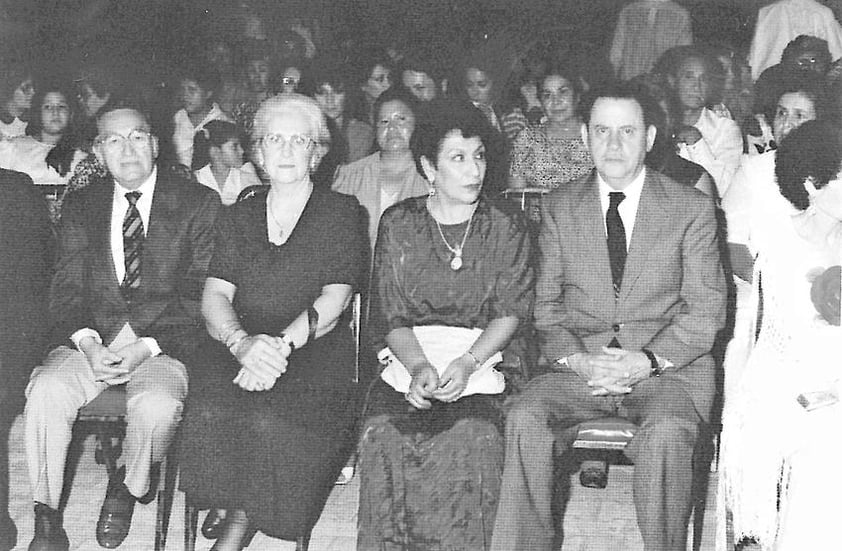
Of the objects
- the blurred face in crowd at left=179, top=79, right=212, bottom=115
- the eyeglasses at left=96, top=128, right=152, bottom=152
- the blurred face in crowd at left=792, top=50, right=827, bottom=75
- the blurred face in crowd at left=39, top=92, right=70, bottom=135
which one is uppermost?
the blurred face in crowd at left=792, top=50, right=827, bottom=75

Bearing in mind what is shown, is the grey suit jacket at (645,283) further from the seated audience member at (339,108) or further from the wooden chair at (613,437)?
the seated audience member at (339,108)

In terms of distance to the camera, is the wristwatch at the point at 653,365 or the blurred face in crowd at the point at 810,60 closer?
the wristwatch at the point at 653,365

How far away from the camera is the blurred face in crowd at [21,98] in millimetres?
2863

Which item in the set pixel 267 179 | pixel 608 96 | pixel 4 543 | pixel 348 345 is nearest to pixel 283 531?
pixel 348 345

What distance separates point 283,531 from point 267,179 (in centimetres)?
110

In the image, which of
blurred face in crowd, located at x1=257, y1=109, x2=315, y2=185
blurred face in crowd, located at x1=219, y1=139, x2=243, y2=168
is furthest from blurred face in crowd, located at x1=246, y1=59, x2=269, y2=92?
blurred face in crowd, located at x1=257, y1=109, x2=315, y2=185

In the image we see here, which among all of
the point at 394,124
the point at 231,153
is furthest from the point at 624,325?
the point at 231,153

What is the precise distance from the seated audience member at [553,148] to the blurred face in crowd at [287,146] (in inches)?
23.8

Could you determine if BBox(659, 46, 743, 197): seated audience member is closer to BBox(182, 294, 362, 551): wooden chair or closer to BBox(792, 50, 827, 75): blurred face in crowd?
BBox(792, 50, 827, 75): blurred face in crowd

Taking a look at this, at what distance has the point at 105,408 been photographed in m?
2.54

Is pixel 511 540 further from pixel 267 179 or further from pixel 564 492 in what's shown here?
pixel 267 179

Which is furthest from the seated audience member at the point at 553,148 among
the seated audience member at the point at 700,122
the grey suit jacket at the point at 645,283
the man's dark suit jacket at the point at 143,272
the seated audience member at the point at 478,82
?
the man's dark suit jacket at the point at 143,272

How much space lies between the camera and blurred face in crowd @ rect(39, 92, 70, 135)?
3.00m

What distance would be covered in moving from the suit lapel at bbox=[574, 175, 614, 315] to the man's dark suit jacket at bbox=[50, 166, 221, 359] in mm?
972
